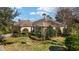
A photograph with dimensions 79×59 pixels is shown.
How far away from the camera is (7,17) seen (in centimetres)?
159

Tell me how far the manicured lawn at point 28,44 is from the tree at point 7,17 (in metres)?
Answer: 0.10

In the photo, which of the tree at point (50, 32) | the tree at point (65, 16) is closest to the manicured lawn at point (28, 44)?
the tree at point (50, 32)

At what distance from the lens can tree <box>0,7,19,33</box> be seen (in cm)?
158

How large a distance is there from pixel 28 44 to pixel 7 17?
308mm

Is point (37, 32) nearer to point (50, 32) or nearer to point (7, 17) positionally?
point (50, 32)


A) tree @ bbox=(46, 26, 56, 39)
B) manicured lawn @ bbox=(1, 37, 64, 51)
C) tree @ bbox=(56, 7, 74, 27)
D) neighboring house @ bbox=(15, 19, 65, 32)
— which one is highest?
tree @ bbox=(56, 7, 74, 27)

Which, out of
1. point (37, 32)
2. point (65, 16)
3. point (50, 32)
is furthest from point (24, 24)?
point (65, 16)

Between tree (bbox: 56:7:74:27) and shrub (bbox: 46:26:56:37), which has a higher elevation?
tree (bbox: 56:7:74:27)

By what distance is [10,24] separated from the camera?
Result: 159 centimetres

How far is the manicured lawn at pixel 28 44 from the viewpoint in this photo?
157 cm

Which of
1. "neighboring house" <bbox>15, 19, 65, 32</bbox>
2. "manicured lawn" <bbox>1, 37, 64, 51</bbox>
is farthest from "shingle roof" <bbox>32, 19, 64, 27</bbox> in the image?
"manicured lawn" <bbox>1, 37, 64, 51</bbox>

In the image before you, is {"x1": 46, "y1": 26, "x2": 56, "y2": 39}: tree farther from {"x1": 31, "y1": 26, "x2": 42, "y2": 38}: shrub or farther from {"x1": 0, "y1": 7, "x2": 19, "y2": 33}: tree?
{"x1": 0, "y1": 7, "x2": 19, "y2": 33}: tree

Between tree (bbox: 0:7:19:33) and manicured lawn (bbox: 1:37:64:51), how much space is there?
10 cm
